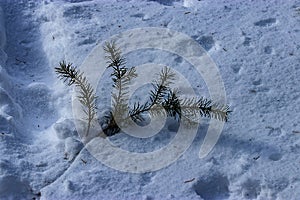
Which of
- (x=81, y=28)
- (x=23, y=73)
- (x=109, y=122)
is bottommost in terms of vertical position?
(x=109, y=122)

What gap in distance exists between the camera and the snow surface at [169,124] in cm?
296

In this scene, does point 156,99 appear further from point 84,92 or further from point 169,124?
point 84,92

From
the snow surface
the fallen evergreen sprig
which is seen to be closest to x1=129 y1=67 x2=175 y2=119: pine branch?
the fallen evergreen sprig

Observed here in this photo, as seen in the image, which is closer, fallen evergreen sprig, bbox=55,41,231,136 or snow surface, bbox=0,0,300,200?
snow surface, bbox=0,0,300,200

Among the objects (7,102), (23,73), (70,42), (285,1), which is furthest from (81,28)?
(285,1)

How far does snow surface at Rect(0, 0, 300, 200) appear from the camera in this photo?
2.96 m

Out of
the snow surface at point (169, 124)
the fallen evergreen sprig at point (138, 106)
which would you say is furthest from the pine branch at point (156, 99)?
the snow surface at point (169, 124)

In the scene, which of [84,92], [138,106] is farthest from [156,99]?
[84,92]

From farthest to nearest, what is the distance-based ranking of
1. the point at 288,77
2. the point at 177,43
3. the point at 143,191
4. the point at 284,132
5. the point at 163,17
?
the point at 163,17 < the point at 177,43 < the point at 288,77 < the point at 284,132 < the point at 143,191

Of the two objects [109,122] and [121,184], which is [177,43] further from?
[121,184]

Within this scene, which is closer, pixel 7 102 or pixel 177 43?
pixel 7 102

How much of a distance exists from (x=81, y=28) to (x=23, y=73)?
1.81 ft

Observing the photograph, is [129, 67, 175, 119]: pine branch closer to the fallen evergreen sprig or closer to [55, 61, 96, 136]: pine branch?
the fallen evergreen sprig

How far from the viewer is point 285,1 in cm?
420
